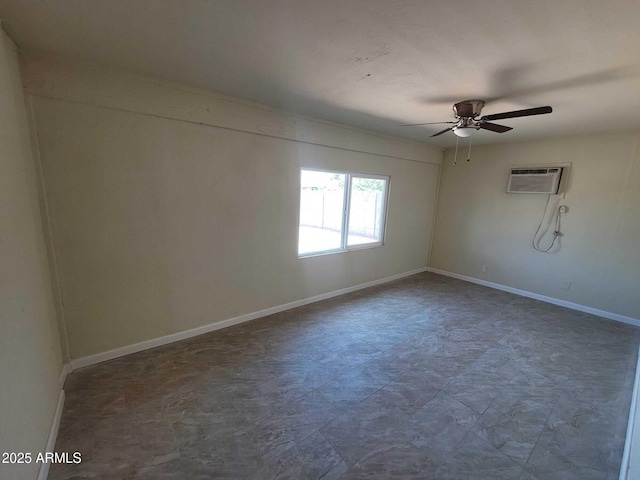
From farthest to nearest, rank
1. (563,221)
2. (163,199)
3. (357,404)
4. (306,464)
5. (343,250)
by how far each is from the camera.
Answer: (343,250)
(563,221)
(163,199)
(357,404)
(306,464)

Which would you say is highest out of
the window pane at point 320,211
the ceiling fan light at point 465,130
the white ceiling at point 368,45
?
the white ceiling at point 368,45

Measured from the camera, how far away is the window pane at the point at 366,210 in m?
4.18

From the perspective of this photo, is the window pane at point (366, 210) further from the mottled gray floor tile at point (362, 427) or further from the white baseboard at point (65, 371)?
the white baseboard at point (65, 371)

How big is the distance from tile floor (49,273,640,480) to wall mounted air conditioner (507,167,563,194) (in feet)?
6.63

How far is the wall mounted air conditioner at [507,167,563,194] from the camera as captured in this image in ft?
13.0

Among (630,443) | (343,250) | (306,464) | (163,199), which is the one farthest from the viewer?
(343,250)

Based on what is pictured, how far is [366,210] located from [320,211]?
99 centimetres

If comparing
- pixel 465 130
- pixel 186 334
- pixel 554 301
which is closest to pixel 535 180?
pixel 554 301

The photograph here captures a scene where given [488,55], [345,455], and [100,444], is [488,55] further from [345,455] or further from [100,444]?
[100,444]

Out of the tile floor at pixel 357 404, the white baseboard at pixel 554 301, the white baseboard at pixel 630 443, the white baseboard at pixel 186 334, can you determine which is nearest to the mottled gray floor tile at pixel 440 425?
the tile floor at pixel 357 404

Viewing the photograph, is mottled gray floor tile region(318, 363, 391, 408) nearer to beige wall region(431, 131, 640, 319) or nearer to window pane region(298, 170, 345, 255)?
window pane region(298, 170, 345, 255)

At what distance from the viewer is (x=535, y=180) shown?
13.5 feet

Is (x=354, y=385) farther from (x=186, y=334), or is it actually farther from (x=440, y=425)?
(x=186, y=334)

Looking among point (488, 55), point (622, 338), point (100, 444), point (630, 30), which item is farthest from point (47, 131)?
point (622, 338)
